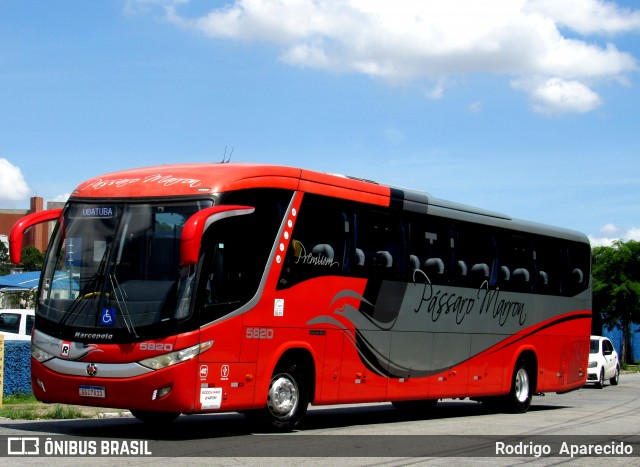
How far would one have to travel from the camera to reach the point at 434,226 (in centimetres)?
1777

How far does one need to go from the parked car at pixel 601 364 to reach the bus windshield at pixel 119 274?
72.5 ft

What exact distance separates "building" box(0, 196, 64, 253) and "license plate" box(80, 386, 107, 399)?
10324 cm

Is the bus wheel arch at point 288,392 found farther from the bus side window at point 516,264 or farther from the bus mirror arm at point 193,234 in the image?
the bus side window at point 516,264

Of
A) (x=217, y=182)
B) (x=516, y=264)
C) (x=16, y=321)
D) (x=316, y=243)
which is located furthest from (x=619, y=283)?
(x=217, y=182)

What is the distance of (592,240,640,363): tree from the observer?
47969 millimetres

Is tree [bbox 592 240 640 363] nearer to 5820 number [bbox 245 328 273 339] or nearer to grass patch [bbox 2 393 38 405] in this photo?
grass patch [bbox 2 393 38 405]

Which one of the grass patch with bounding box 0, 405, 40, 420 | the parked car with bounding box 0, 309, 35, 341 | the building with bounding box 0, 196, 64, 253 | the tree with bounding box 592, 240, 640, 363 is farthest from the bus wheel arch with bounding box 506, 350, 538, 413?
the building with bounding box 0, 196, 64, 253

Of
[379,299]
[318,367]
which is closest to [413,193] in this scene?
[379,299]

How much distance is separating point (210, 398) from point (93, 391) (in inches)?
58.5

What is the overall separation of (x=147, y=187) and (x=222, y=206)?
1.24 meters

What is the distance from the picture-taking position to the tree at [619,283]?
48.0 metres

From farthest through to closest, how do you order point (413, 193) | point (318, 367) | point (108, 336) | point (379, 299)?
point (413, 193), point (379, 299), point (318, 367), point (108, 336)

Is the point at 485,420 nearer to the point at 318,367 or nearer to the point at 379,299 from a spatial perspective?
the point at 379,299

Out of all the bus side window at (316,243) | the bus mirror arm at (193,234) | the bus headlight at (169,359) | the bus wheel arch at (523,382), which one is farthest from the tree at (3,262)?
the bus mirror arm at (193,234)
